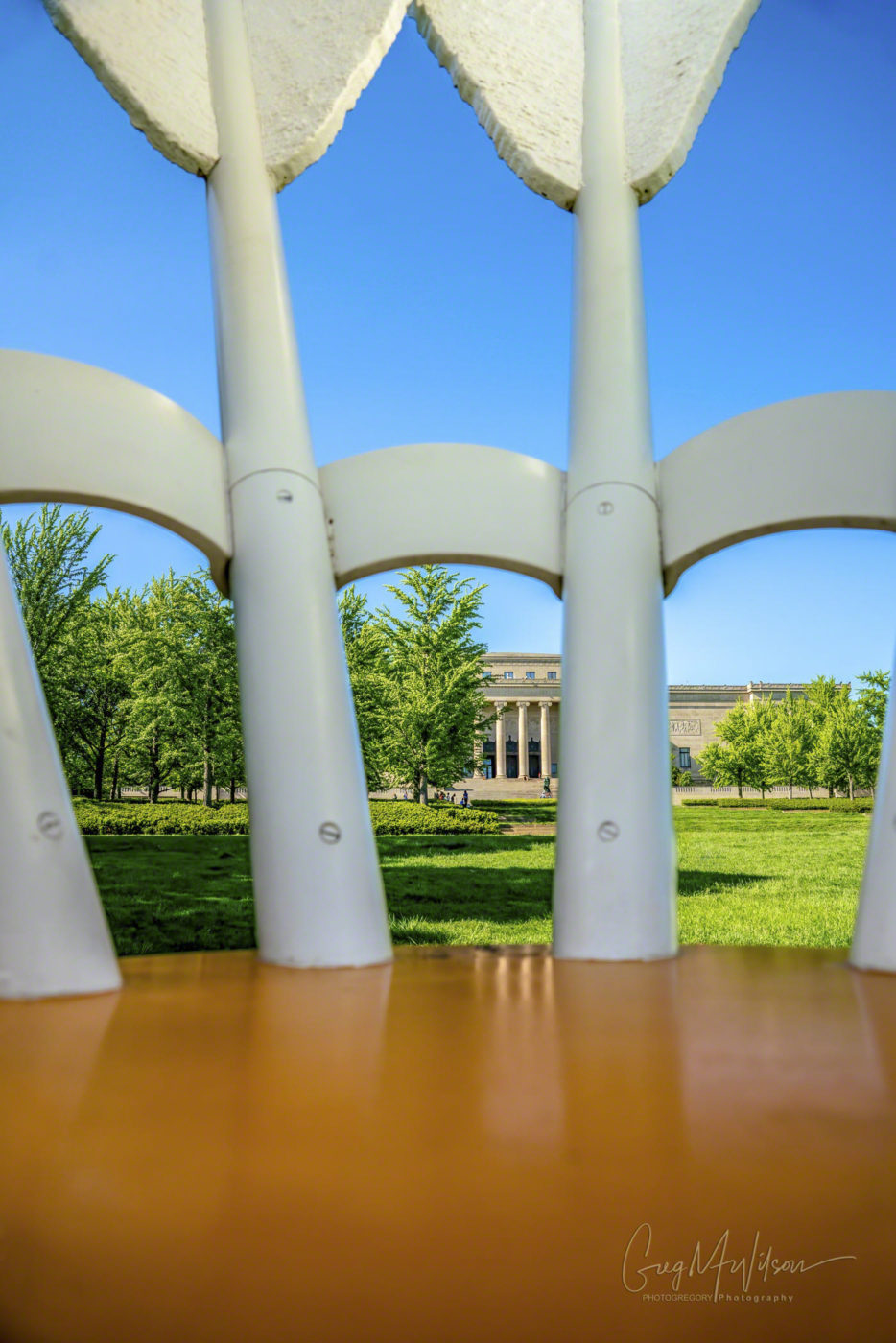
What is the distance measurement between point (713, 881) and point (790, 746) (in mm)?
10316

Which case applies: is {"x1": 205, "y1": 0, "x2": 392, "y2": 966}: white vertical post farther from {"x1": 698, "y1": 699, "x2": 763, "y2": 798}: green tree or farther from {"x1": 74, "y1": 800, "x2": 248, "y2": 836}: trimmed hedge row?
{"x1": 698, "y1": 699, "x2": 763, "y2": 798}: green tree

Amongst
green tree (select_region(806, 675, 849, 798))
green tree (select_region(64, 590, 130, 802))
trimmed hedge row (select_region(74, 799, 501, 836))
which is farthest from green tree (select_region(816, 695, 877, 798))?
green tree (select_region(64, 590, 130, 802))

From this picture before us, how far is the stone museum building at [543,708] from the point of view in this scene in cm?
4112

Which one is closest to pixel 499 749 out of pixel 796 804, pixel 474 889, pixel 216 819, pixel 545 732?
pixel 545 732

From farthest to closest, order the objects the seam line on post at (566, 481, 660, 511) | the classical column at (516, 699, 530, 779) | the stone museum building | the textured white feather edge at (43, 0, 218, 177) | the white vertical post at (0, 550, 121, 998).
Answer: the classical column at (516, 699, 530, 779) < the stone museum building < the textured white feather edge at (43, 0, 218, 177) < the seam line on post at (566, 481, 660, 511) < the white vertical post at (0, 550, 121, 998)

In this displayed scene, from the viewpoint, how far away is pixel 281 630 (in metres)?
7.70

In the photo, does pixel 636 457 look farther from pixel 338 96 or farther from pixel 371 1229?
pixel 371 1229

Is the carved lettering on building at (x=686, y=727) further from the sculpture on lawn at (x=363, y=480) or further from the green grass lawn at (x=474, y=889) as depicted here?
the sculpture on lawn at (x=363, y=480)

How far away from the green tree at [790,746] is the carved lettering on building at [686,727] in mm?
11925

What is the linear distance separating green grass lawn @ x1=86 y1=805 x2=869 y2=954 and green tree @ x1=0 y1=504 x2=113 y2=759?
3520 mm

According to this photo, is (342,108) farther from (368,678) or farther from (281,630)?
(368,678)

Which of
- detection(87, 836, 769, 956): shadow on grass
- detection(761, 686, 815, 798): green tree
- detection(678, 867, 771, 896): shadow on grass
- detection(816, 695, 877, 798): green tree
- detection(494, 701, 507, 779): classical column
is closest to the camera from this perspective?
detection(87, 836, 769, 956): shadow on grass

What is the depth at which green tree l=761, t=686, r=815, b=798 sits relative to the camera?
28484 mm

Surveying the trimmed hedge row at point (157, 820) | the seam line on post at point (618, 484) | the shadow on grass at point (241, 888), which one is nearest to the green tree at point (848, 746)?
the shadow on grass at point (241, 888)
